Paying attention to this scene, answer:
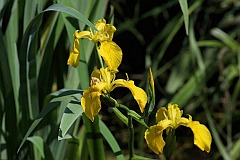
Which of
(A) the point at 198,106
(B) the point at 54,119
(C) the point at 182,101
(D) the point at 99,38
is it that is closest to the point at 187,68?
(A) the point at 198,106

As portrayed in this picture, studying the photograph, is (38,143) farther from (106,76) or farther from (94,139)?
(106,76)

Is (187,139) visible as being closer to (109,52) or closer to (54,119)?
(54,119)

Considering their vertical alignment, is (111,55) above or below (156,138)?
above

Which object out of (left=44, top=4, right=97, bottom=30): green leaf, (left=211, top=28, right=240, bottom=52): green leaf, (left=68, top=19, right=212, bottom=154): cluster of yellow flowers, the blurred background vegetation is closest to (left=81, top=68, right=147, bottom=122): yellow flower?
(left=68, top=19, right=212, bottom=154): cluster of yellow flowers

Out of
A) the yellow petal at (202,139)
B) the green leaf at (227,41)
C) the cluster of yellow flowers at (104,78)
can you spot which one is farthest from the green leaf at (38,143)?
the green leaf at (227,41)

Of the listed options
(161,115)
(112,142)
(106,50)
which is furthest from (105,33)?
(112,142)

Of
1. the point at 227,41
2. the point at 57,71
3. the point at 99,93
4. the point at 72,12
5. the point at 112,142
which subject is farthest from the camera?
the point at 227,41

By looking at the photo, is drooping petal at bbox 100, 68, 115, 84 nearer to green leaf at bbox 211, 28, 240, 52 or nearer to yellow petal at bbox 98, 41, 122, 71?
yellow petal at bbox 98, 41, 122, 71

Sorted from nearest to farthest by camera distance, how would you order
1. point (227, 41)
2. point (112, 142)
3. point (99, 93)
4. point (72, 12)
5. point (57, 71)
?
point (99, 93), point (72, 12), point (112, 142), point (57, 71), point (227, 41)
